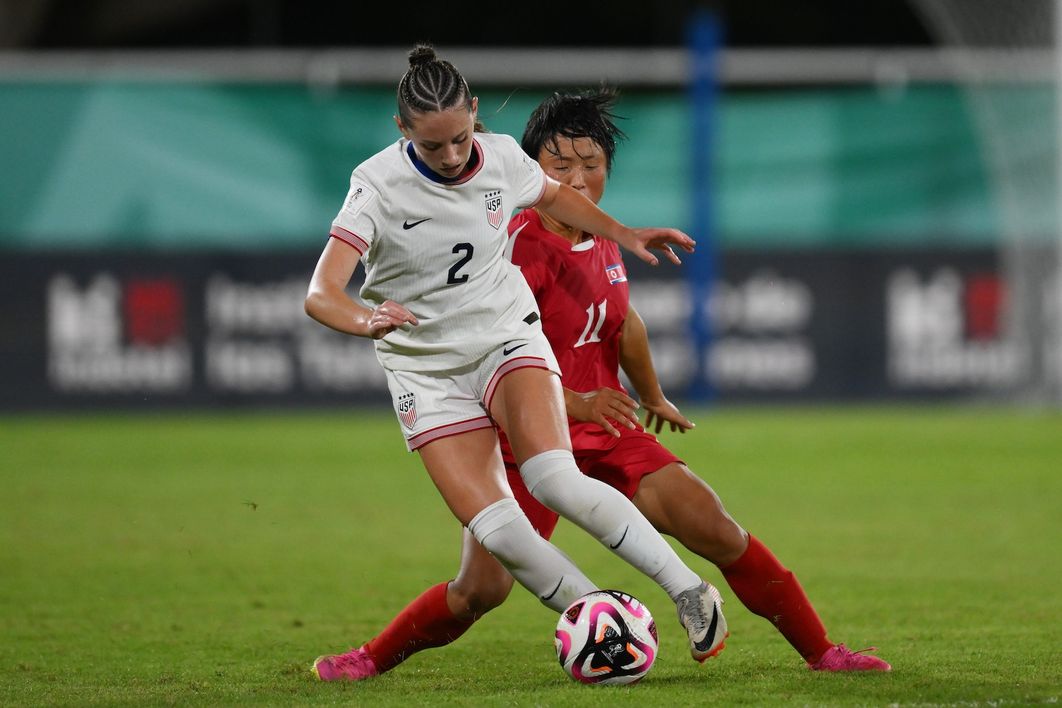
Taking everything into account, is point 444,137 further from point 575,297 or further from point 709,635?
point 709,635

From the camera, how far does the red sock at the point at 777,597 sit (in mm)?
4754

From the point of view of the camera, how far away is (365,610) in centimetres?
633

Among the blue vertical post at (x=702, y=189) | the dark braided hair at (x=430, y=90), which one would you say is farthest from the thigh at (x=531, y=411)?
the blue vertical post at (x=702, y=189)

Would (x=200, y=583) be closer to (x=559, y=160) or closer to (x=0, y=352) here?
(x=559, y=160)

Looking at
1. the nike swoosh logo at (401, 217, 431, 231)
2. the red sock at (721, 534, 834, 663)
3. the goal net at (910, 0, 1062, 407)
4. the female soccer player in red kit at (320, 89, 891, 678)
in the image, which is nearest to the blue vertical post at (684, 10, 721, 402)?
the goal net at (910, 0, 1062, 407)

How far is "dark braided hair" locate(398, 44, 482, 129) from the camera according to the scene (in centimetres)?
446

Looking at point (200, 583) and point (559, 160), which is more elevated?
point (559, 160)

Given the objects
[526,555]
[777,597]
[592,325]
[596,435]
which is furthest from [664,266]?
[526,555]

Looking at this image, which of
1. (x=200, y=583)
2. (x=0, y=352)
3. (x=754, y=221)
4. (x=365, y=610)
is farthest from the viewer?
(x=754, y=221)

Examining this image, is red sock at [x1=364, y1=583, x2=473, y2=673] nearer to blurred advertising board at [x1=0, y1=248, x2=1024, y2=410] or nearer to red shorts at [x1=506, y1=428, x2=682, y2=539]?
red shorts at [x1=506, y1=428, x2=682, y2=539]

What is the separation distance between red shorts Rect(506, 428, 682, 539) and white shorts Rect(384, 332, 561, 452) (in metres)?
0.29

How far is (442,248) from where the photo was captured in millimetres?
4645

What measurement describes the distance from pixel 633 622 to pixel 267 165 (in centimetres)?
1195

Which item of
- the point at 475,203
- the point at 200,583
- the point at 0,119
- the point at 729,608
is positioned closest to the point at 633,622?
the point at 475,203
